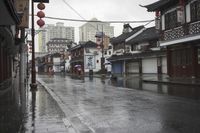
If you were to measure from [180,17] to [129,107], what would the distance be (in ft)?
60.2

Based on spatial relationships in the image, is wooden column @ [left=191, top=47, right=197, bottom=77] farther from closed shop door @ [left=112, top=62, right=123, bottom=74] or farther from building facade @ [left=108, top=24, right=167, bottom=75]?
closed shop door @ [left=112, top=62, right=123, bottom=74]

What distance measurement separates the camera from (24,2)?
22.5 metres

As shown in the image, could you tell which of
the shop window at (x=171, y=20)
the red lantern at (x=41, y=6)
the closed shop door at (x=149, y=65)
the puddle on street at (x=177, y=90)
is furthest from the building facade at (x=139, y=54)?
the red lantern at (x=41, y=6)

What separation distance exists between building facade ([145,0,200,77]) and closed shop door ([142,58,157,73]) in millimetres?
17257

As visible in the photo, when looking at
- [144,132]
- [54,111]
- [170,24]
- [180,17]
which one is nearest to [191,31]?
[180,17]

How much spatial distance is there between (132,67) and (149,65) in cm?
691

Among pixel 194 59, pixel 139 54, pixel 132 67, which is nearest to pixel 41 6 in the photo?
pixel 194 59

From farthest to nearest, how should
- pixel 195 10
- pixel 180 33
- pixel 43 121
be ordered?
pixel 180 33 < pixel 195 10 < pixel 43 121

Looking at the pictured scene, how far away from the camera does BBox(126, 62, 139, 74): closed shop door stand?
58681 millimetres

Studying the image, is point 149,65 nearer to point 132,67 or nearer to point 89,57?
point 132,67

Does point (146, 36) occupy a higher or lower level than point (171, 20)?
higher

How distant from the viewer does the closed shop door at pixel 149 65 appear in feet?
172

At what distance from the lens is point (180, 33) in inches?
1204

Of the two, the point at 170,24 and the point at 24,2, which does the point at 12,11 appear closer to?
the point at 24,2
